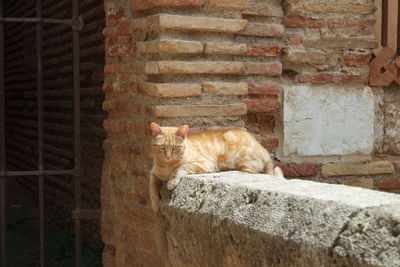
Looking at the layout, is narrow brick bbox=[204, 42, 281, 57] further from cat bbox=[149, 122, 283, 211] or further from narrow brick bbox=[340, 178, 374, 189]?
narrow brick bbox=[340, 178, 374, 189]

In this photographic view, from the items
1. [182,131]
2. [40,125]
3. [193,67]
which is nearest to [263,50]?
[193,67]

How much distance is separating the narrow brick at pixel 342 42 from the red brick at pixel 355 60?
0.20ft

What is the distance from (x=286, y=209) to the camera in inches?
82.9

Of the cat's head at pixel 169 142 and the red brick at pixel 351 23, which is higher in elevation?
the red brick at pixel 351 23

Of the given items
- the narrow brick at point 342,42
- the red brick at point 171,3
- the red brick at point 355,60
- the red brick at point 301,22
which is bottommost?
the red brick at point 355,60

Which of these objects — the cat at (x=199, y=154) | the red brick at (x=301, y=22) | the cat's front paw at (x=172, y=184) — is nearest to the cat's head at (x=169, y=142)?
the cat at (x=199, y=154)

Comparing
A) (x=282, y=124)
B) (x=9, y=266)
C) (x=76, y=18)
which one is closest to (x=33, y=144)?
(x=9, y=266)

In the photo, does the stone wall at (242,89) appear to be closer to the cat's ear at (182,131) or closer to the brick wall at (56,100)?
the cat's ear at (182,131)

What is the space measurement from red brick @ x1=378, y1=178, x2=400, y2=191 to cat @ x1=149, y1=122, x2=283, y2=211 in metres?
0.96

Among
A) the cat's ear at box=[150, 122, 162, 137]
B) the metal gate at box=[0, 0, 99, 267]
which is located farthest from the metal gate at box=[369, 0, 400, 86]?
the metal gate at box=[0, 0, 99, 267]

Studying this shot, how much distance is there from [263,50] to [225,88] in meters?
0.31

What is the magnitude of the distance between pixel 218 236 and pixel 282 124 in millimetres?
1366

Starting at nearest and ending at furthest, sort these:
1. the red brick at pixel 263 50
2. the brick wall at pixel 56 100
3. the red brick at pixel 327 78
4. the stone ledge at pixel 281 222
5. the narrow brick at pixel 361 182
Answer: the stone ledge at pixel 281 222, the red brick at pixel 263 50, the red brick at pixel 327 78, the narrow brick at pixel 361 182, the brick wall at pixel 56 100

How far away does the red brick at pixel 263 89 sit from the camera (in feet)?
11.5
